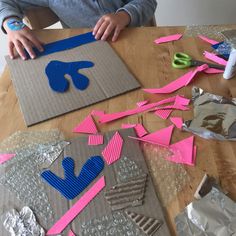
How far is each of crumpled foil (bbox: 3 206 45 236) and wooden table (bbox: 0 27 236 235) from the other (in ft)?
0.56

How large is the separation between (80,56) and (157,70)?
0.20 meters

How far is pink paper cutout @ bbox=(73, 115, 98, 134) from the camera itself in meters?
0.57

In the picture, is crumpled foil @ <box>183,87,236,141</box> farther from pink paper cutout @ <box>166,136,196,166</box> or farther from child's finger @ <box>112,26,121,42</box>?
child's finger @ <box>112,26,121,42</box>

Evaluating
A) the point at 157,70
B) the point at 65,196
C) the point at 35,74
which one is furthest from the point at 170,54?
the point at 65,196

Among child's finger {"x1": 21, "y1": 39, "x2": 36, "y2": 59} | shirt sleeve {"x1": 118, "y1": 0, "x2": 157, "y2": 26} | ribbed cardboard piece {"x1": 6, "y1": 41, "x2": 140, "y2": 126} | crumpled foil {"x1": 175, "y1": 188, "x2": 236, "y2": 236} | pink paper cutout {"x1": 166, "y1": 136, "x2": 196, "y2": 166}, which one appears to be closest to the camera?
crumpled foil {"x1": 175, "y1": 188, "x2": 236, "y2": 236}

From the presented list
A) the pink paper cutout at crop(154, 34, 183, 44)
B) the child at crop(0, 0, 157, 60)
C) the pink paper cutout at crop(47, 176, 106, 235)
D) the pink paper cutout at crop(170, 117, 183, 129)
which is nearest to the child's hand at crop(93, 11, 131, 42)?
the child at crop(0, 0, 157, 60)

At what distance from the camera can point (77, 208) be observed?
0.45 metres

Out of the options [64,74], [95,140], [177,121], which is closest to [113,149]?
[95,140]

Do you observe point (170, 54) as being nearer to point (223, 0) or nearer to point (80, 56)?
point (80, 56)

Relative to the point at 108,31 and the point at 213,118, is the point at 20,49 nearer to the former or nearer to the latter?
the point at 108,31

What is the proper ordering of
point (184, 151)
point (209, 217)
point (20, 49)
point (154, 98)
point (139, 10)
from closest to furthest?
1. point (209, 217)
2. point (184, 151)
3. point (154, 98)
4. point (20, 49)
5. point (139, 10)

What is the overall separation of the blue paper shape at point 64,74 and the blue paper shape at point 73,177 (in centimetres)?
21

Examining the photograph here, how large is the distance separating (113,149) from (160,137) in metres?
0.09

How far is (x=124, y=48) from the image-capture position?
78 centimetres
